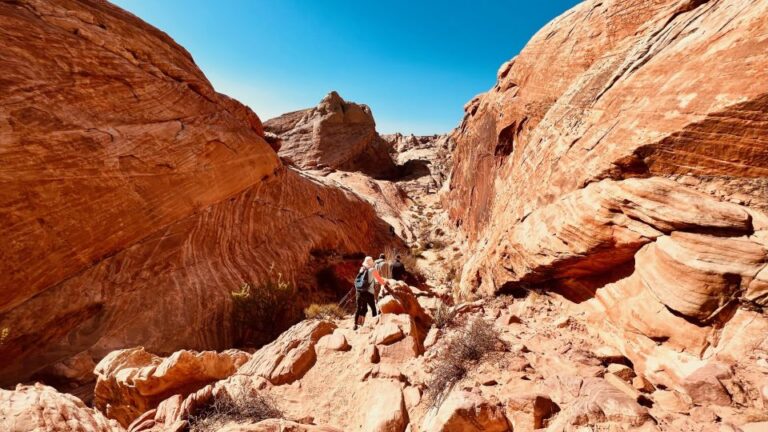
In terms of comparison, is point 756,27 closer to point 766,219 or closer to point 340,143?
point 766,219

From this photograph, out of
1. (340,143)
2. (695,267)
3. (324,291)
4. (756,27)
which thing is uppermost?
(340,143)

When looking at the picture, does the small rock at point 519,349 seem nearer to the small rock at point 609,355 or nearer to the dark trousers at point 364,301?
the small rock at point 609,355

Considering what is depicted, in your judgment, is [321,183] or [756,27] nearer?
[756,27]

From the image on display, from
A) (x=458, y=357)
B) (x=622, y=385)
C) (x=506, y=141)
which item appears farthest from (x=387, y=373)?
(x=506, y=141)

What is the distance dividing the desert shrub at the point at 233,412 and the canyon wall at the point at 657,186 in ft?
17.2

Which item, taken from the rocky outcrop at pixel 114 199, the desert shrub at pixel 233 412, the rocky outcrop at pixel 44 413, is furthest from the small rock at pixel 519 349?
the rocky outcrop at pixel 114 199

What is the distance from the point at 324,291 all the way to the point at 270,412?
935cm

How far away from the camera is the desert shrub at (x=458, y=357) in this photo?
4.70 m

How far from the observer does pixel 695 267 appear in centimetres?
429

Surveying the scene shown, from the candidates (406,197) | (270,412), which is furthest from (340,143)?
(270,412)

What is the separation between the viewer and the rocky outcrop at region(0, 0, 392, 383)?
25.3 feet

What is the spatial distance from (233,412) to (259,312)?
19.9 feet

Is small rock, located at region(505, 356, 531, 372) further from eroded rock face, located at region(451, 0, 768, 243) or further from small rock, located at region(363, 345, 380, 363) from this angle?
eroded rock face, located at region(451, 0, 768, 243)

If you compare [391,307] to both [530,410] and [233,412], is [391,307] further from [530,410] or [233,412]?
[530,410]
